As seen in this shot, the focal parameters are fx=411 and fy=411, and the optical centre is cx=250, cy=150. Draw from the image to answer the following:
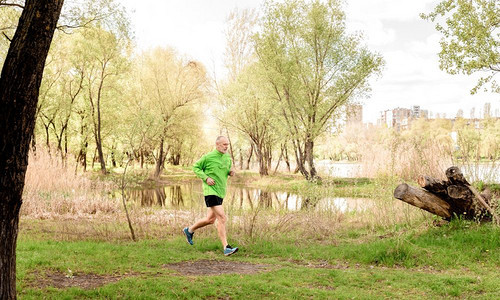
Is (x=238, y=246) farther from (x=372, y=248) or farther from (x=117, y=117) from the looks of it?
Result: (x=117, y=117)

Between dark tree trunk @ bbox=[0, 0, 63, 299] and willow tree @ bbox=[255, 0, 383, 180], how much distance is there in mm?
23885

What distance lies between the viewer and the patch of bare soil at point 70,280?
18.9 feet

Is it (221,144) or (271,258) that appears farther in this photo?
(271,258)

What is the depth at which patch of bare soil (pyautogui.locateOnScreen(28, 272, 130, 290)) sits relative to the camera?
5.76 metres

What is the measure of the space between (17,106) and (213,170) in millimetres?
4361

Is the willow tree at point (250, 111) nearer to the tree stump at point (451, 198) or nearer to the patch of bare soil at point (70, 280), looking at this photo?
the tree stump at point (451, 198)

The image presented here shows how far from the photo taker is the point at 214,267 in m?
7.38

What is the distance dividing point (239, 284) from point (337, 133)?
81.2ft

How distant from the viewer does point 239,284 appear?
5.98 meters

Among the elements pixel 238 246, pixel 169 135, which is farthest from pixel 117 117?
pixel 238 246

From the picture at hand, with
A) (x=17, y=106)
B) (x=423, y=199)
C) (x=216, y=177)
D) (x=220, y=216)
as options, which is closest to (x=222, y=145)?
(x=216, y=177)

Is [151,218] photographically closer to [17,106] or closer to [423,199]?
[423,199]

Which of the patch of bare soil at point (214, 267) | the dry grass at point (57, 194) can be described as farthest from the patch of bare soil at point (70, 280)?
the dry grass at point (57, 194)

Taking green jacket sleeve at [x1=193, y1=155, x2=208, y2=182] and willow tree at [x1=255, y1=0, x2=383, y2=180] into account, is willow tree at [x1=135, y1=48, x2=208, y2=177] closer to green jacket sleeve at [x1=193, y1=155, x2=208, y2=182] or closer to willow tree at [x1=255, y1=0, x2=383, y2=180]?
willow tree at [x1=255, y1=0, x2=383, y2=180]
